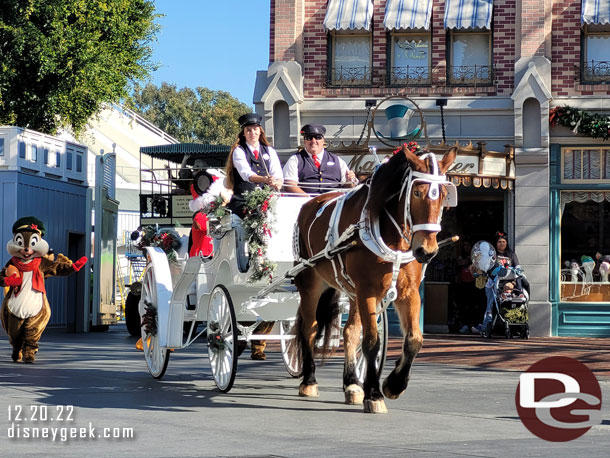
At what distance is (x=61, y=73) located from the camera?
2870 cm

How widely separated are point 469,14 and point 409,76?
5.59 ft

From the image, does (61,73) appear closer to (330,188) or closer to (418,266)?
(330,188)

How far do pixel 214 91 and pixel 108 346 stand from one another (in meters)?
56.6

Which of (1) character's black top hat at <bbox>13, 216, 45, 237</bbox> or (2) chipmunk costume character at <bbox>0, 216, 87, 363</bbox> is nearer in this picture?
(2) chipmunk costume character at <bbox>0, 216, 87, 363</bbox>

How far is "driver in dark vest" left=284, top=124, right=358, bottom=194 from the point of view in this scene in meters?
10.7

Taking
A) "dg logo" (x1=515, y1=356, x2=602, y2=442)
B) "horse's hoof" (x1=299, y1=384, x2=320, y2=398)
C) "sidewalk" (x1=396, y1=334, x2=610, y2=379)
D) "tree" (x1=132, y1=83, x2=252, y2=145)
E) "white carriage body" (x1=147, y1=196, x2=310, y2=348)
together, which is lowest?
"sidewalk" (x1=396, y1=334, x2=610, y2=379)

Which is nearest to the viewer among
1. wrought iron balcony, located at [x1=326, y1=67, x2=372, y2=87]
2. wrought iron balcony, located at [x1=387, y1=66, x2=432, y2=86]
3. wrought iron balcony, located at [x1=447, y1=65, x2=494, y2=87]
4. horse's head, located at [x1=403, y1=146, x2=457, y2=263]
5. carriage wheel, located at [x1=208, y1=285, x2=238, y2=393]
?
horse's head, located at [x1=403, y1=146, x2=457, y2=263]

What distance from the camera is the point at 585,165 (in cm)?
2070

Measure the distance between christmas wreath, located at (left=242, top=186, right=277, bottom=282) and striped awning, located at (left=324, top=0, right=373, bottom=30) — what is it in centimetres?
1165

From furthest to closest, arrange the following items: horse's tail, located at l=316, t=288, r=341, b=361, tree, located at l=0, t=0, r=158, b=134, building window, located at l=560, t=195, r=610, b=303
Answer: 1. tree, located at l=0, t=0, r=158, b=134
2. building window, located at l=560, t=195, r=610, b=303
3. horse's tail, located at l=316, t=288, r=341, b=361

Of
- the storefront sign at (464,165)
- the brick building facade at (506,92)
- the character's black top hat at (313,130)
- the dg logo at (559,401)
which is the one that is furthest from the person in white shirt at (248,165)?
the brick building facade at (506,92)

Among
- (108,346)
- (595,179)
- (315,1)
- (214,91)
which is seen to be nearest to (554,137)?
(595,179)

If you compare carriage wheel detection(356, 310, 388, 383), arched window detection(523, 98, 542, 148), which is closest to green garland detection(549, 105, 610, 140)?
arched window detection(523, 98, 542, 148)

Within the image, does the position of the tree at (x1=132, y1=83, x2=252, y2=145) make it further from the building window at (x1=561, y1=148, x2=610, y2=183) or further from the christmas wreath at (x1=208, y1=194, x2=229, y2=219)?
the christmas wreath at (x1=208, y1=194, x2=229, y2=219)
